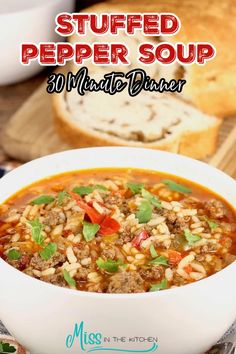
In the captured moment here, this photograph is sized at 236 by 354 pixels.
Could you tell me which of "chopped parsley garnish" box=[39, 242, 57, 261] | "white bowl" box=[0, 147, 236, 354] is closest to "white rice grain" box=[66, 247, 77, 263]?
"chopped parsley garnish" box=[39, 242, 57, 261]

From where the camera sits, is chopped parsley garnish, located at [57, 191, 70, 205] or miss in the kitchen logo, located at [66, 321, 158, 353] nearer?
miss in the kitchen logo, located at [66, 321, 158, 353]

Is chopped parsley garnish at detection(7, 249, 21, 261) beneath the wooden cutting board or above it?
above

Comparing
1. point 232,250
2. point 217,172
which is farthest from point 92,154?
point 232,250

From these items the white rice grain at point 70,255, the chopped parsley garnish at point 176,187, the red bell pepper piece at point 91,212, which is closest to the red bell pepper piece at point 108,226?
the red bell pepper piece at point 91,212

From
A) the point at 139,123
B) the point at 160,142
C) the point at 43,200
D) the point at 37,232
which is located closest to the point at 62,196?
the point at 43,200

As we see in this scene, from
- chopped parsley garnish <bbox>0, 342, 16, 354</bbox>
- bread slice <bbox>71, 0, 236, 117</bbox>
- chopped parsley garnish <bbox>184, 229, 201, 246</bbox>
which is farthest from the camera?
bread slice <bbox>71, 0, 236, 117</bbox>

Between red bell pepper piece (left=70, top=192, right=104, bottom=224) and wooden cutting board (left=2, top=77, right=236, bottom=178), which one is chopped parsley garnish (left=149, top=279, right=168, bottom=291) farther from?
wooden cutting board (left=2, top=77, right=236, bottom=178)
